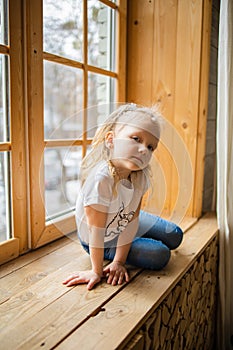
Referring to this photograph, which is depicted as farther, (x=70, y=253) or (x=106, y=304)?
(x=70, y=253)

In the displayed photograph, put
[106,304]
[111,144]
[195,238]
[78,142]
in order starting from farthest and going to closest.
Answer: [195,238]
[78,142]
[111,144]
[106,304]

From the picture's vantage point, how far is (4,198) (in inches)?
47.1

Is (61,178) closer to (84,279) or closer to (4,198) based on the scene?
(4,198)

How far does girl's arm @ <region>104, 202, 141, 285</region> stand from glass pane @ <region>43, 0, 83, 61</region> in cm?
68

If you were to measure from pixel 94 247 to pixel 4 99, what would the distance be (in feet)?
1.76

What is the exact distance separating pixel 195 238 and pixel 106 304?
641 mm

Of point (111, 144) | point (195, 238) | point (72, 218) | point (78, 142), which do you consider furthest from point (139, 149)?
point (195, 238)

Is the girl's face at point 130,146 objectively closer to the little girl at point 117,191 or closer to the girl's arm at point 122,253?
the little girl at point 117,191

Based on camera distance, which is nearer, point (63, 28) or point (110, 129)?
point (110, 129)

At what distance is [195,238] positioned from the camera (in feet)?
4.85

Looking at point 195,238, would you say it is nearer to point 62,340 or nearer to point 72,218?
point 72,218

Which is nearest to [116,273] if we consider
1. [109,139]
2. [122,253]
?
[122,253]

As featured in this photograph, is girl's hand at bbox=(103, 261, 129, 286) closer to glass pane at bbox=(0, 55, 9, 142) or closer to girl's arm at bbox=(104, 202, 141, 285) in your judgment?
girl's arm at bbox=(104, 202, 141, 285)

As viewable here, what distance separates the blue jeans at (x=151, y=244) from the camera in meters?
1.15
